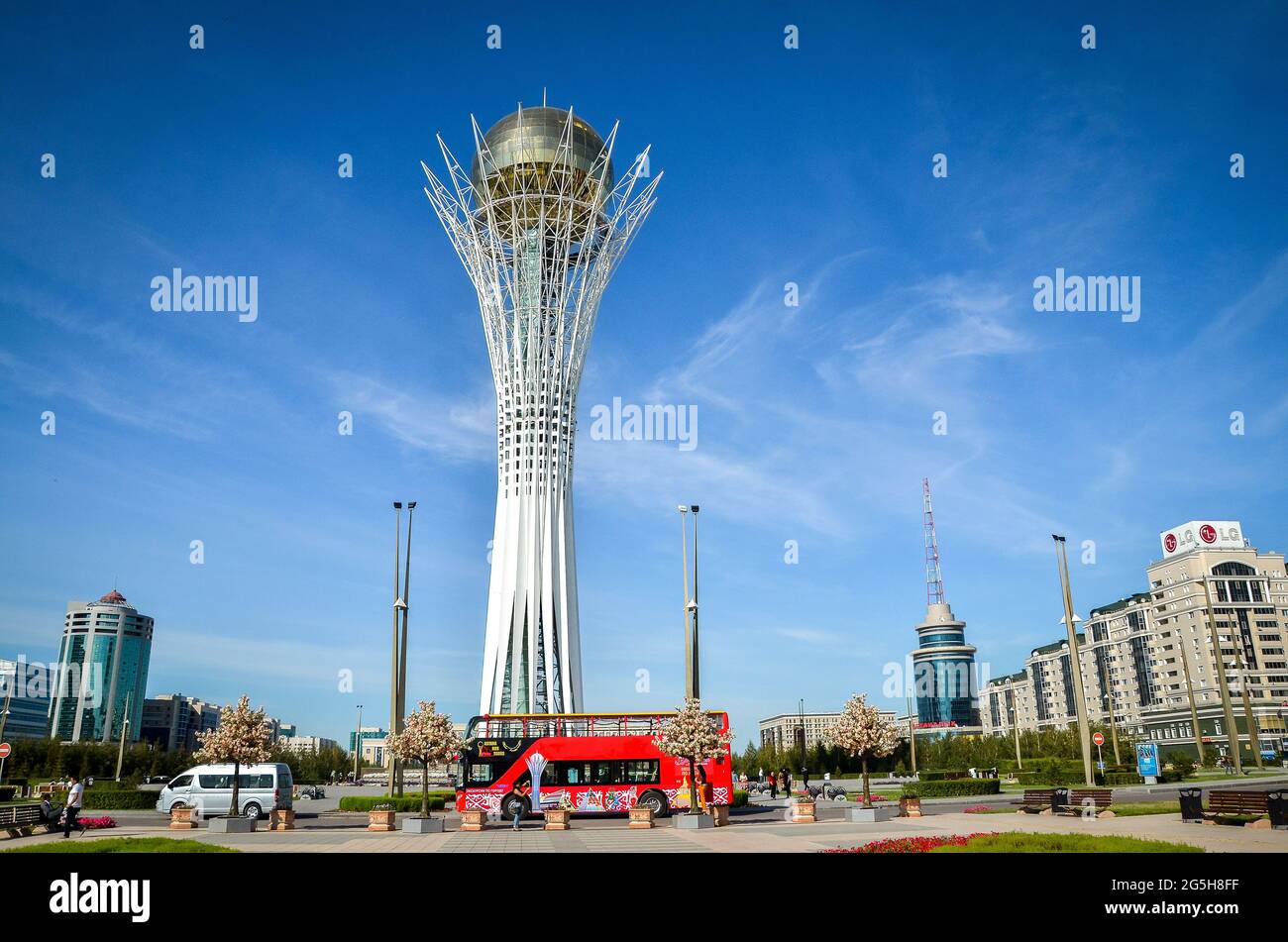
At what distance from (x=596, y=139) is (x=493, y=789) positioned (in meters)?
44.9

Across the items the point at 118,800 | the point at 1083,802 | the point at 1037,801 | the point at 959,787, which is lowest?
the point at 118,800

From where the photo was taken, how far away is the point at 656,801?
34375 millimetres

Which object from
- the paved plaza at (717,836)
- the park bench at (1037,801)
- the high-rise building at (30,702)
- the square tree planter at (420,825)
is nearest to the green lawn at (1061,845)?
the paved plaza at (717,836)

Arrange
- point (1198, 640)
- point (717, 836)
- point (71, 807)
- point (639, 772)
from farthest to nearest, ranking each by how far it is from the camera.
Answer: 1. point (1198, 640)
2. point (639, 772)
3. point (71, 807)
4. point (717, 836)

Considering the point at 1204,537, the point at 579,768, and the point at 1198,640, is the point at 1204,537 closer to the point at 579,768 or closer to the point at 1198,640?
the point at 1198,640

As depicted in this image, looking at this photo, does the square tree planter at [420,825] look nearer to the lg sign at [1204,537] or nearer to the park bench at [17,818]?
the park bench at [17,818]

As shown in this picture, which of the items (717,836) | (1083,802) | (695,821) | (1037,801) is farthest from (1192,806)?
(695,821)

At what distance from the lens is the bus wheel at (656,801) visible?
34.3 metres

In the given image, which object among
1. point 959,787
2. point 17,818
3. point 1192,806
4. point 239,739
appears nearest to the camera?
point 1192,806

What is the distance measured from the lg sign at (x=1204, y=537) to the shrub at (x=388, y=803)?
399ft

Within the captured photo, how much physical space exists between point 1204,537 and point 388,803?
4995 inches

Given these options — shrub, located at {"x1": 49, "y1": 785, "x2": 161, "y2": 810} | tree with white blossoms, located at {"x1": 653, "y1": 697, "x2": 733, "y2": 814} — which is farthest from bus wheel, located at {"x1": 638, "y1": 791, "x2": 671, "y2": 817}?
shrub, located at {"x1": 49, "y1": 785, "x2": 161, "y2": 810}

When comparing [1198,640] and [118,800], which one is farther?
[1198,640]
